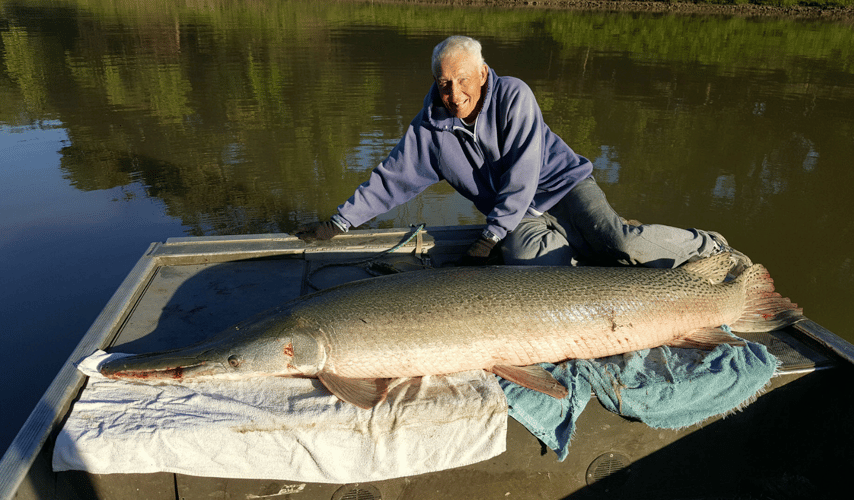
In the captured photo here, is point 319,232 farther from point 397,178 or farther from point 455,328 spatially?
point 455,328

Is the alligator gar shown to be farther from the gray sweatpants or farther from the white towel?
the gray sweatpants

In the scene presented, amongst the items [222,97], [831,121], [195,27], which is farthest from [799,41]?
[195,27]

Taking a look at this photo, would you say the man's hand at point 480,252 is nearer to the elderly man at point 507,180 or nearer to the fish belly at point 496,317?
the elderly man at point 507,180

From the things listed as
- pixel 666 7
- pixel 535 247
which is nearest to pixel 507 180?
pixel 535 247

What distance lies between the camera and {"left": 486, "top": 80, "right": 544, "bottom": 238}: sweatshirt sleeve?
347 cm

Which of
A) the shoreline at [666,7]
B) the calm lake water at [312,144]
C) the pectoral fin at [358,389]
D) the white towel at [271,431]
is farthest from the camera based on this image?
the shoreline at [666,7]

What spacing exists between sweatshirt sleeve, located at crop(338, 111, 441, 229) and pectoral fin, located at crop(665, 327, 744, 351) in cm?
199

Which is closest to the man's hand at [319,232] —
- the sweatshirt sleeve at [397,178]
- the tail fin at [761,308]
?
the sweatshirt sleeve at [397,178]

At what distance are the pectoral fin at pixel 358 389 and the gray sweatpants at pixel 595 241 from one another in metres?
1.43

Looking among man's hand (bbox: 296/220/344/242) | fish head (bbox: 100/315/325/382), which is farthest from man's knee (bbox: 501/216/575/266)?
fish head (bbox: 100/315/325/382)

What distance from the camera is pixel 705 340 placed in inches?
114

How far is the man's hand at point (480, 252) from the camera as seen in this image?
356 centimetres

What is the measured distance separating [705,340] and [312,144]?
7377 millimetres

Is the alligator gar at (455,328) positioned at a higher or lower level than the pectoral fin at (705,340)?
higher
